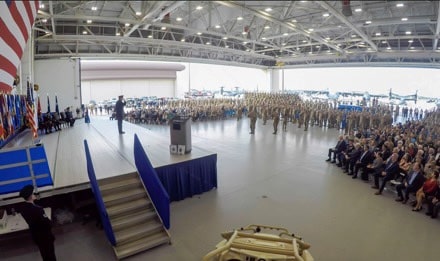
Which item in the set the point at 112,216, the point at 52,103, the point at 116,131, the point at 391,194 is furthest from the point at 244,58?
the point at 112,216

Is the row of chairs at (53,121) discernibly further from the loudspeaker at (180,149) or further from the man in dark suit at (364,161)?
the man in dark suit at (364,161)

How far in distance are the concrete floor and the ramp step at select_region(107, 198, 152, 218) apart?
1.66ft

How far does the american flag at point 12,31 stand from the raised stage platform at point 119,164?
4.01 m

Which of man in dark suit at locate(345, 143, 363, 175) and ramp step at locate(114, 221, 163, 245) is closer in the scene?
ramp step at locate(114, 221, 163, 245)

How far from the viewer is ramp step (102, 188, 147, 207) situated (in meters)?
5.44

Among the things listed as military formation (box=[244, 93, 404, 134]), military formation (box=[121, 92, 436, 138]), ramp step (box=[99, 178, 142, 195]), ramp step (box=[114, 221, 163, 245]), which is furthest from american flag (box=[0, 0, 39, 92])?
military formation (box=[244, 93, 404, 134])

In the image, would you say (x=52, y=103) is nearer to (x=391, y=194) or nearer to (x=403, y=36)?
(x=391, y=194)

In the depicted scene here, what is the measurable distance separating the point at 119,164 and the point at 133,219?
6.40 ft

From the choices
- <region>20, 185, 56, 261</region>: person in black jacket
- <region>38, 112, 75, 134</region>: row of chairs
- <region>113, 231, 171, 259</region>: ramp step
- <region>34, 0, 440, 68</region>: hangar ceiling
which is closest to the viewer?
<region>20, 185, 56, 261</region>: person in black jacket

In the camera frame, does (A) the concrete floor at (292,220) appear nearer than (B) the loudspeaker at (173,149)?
Yes

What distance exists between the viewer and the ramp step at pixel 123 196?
17.8 ft

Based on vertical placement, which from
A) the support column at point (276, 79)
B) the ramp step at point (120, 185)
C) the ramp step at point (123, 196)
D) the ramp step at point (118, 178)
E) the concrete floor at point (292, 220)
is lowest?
the concrete floor at point (292, 220)

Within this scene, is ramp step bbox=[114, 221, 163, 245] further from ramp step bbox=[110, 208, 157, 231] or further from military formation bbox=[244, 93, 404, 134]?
military formation bbox=[244, 93, 404, 134]

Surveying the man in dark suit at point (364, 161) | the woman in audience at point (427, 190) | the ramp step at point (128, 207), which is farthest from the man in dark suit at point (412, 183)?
the ramp step at point (128, 207)
